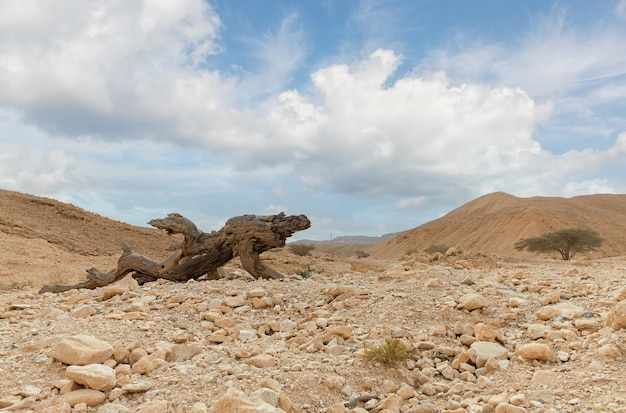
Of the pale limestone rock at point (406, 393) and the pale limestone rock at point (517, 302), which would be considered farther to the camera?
the pale limestone rock at point (517, 302)

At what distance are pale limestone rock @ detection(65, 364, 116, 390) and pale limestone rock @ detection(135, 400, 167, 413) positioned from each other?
476mm

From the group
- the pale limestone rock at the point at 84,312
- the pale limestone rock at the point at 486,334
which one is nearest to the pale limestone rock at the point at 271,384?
the pale limestone rock at the point at 486,334

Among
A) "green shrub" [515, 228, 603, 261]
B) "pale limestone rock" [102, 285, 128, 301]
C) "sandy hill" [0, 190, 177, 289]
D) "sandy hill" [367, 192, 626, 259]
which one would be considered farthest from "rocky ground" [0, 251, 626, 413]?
"sandy hill" [367, 192, 626, 259]

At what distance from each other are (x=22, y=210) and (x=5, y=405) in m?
24.9

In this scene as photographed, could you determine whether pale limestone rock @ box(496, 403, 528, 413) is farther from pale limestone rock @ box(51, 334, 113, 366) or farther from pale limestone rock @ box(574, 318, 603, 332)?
pale limestone rock @ box(51, 334, 113, 366)

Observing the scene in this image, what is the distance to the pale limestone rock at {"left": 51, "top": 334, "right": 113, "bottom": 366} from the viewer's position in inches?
163

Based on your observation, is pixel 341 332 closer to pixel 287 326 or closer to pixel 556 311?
pixel 287 326

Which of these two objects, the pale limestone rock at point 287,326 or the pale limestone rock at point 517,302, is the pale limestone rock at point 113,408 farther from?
the pale limestone rock at point 517,302

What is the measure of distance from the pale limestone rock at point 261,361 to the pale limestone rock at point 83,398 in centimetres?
121

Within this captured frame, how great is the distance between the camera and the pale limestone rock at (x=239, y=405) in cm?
314

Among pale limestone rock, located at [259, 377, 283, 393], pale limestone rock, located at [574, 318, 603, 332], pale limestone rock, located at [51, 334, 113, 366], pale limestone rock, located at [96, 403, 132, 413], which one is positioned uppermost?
pale limestone rock, located at [574, 318, 603, 332]

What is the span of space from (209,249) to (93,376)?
568cm

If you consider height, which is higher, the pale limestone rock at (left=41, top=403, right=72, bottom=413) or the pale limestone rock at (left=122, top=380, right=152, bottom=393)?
the pale limestone rock at (left=122, top=380, right=152, bottom=393)

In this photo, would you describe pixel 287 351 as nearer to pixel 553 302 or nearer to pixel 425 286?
pixel 425 286
